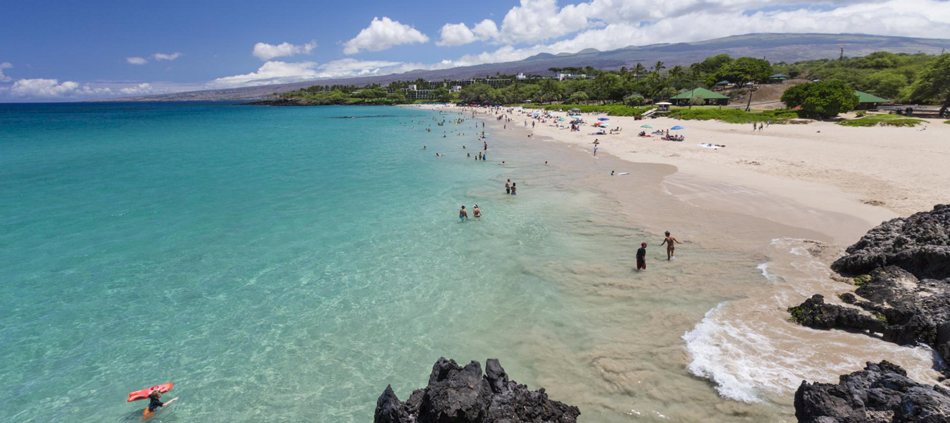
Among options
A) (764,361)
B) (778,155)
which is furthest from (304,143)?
(764,361)

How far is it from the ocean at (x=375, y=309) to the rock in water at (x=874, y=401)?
142 centimetres

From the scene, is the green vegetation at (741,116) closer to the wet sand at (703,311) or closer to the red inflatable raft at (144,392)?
the wet sand at (703,311)

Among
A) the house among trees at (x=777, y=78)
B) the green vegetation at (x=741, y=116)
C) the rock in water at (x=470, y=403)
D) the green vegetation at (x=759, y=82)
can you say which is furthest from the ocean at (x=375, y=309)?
the house among trees at (x=777, y=78)

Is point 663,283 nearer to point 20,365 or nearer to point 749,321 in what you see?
point 749,321

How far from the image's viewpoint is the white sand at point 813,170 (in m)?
20.3

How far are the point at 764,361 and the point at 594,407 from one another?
459 centimetres

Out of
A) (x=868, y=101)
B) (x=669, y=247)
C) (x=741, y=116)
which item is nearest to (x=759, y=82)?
(x=868, y=101)

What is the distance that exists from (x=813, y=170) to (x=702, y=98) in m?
55.9

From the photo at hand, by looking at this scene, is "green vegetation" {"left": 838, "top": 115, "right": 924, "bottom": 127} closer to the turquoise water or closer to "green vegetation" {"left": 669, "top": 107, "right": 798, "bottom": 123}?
"green vegetation" {"left": 669, "top": 107, "right": 798, "bottom": 123}

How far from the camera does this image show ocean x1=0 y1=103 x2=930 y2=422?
967 centimetres

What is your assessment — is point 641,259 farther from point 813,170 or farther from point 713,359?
point 813,170

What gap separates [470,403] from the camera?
666 centimetres

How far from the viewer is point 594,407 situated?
8852 millimetres

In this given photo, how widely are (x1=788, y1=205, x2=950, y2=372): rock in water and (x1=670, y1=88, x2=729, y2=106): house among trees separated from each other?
69.0m
